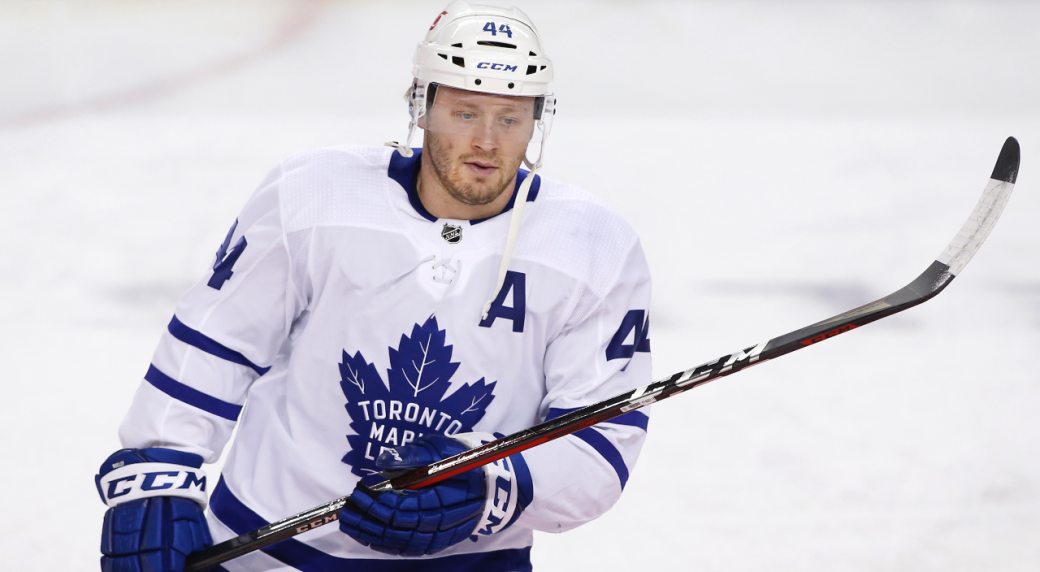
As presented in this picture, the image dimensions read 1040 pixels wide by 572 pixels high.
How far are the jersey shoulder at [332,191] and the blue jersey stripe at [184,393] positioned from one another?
270 millimetres

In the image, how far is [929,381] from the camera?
115 inches

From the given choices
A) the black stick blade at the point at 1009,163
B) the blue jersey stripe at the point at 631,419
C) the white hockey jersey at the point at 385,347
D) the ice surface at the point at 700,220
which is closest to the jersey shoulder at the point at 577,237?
the white hockey jersey at the point at 385,347

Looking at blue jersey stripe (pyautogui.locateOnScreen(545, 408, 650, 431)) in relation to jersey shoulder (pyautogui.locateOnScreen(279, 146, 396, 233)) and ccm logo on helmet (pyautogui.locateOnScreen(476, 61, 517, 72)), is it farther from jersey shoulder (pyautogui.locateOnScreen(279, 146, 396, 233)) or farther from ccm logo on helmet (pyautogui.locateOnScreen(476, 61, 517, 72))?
ccm logo on helmet (pyautogui.locateOnScreen(476, 61, 517, 72))

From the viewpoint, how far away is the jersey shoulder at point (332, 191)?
1547mm

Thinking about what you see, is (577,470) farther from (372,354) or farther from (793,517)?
(793,517)

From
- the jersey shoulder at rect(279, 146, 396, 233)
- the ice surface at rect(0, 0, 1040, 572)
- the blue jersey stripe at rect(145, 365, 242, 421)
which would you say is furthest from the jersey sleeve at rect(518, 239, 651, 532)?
the ice surface at rect(0, 0, 1040, 572)

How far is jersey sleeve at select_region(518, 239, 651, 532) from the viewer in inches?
59.3

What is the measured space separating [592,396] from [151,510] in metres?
0.62

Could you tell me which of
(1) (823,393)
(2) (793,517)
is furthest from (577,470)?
(1) (823,393)

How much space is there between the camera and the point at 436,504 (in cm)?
141

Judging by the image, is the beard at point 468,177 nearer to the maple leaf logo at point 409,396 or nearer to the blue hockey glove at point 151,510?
the maple leaf logo at point 409,396

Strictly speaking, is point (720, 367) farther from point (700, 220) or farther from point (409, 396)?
point (700, 220)

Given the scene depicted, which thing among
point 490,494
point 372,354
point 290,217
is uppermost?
point 290,217

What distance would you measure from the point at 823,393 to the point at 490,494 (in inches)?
63.3
